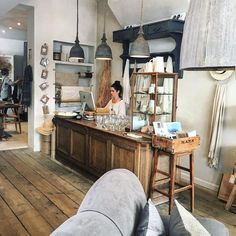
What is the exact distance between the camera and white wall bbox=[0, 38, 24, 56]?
1085 cm

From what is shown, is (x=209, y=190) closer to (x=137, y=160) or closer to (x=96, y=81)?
(x=137, y=160)

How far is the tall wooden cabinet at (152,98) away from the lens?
11.5ft

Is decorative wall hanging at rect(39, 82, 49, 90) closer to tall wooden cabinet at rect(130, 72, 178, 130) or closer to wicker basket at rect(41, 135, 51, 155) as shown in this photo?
wicker basket at rect(41, 135, 51, 155)

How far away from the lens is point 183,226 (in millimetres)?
1343

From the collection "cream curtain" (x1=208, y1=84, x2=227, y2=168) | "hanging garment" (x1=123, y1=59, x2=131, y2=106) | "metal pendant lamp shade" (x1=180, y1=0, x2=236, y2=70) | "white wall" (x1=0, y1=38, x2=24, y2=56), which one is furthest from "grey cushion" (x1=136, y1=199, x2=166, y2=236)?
"white wall" (x1=0, y1=38, x2=24, y2=56)

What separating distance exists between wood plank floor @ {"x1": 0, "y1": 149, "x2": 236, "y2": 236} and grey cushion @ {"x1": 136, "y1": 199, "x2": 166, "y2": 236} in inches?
67.1

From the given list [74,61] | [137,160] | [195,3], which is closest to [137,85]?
[137,160]

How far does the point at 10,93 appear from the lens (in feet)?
30.1

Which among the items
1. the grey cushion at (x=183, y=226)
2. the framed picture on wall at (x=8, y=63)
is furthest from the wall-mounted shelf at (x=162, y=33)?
the framed picture on wall at (x=8, y=63)

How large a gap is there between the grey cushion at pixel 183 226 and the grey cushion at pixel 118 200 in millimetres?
200

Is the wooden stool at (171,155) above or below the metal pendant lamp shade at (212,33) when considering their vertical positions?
below

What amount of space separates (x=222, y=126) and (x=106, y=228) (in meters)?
3.18

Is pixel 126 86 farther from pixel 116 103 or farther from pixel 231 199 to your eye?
pixel 231 199

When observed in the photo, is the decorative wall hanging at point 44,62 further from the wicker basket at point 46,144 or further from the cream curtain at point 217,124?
the cream curtain at point 217,124
